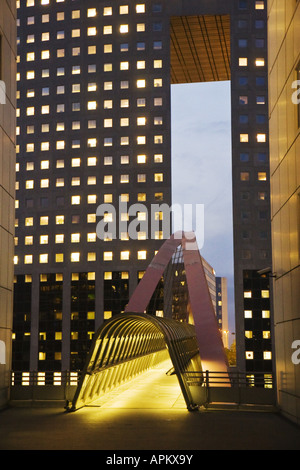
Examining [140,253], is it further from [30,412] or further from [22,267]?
[30,412]

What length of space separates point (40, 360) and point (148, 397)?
60286mm

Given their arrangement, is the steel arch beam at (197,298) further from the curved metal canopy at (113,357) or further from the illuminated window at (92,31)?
the illuminated window at (92,31)

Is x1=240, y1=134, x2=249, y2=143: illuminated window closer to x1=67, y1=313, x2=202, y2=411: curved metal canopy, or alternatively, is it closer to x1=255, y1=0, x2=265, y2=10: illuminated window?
x1=255, y1=0, x2=265, y2=10: illuminated window

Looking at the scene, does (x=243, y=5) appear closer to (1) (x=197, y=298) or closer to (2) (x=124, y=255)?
(2) (x=124, y=255)

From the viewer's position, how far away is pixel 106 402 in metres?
19.1

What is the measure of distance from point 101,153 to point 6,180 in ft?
207

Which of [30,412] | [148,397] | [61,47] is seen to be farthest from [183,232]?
[61,47]

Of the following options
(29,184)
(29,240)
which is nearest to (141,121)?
(29,184)

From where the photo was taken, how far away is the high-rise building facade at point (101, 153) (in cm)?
7800

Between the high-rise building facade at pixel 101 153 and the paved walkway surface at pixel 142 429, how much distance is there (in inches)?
2284

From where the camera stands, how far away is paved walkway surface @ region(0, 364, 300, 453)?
1162 cm

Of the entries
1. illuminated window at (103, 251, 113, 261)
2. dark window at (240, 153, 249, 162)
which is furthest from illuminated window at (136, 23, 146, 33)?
illuminated window at (103, 251, 113, 261)

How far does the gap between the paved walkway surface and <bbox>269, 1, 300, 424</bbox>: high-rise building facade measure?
4.25 feet

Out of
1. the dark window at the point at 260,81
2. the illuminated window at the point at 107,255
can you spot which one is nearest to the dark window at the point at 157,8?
the dark window at the point at 260,81
